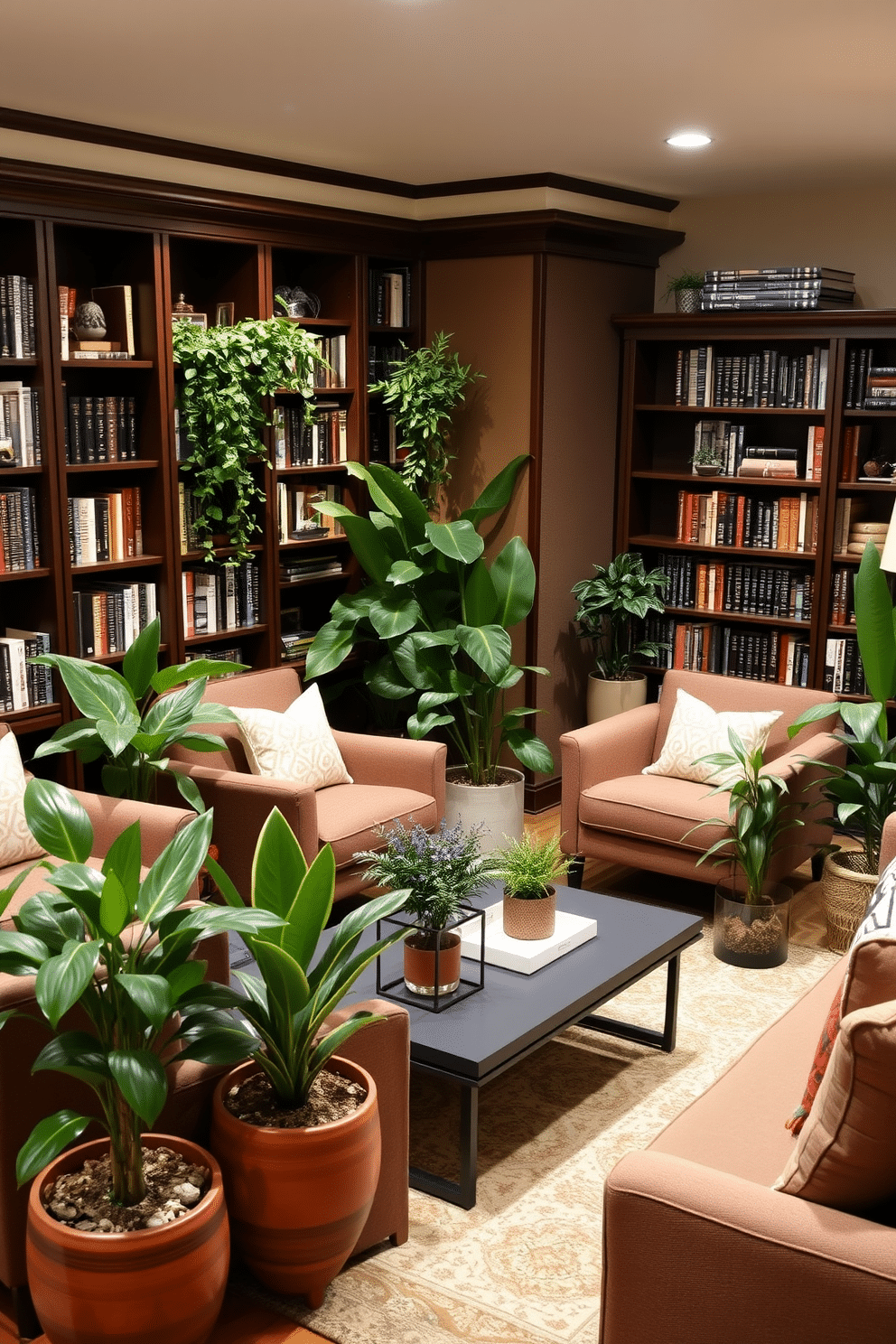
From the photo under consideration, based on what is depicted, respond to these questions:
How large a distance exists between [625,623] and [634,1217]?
3.91 metres

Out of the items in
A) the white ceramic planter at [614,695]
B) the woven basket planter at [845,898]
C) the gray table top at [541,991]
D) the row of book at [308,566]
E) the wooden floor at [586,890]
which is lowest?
the wooden floor at [586,890]

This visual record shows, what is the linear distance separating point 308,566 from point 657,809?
180cm

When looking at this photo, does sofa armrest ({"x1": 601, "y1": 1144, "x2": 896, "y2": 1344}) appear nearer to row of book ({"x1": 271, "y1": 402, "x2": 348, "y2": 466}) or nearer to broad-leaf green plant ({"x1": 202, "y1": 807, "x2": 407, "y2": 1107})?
broad-leaf green plant ({"x1": 202, "y1": 807, "x2": 407, "y2": 1107})

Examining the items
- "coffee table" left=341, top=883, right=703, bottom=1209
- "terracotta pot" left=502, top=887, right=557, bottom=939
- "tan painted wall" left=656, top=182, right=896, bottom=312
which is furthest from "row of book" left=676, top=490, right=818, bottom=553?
"terracotta pot" left=502, top=887, right=557, bottom=939

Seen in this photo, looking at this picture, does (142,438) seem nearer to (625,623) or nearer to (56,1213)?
(625,623)

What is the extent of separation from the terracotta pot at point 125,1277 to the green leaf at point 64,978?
1.22ft

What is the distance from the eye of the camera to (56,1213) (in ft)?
7.11

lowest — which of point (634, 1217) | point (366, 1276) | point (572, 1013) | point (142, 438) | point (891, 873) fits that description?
point (366, 1276)

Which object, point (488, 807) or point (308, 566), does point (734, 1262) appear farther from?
point (308, 566)

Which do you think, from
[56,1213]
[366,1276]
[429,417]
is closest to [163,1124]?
[56,1213]

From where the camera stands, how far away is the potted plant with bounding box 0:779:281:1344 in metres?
2.08

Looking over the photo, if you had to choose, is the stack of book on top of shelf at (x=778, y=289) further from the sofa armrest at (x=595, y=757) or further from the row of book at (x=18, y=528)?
the row of book at (x=18, y=528)

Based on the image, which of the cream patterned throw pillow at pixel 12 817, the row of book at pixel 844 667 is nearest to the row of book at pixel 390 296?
the row of book at pixel 844 667

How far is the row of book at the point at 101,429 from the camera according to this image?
4.30 metres
